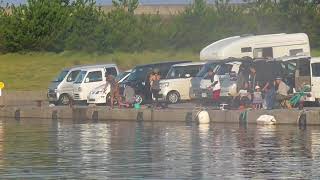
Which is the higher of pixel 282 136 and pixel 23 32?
pixel 23 32

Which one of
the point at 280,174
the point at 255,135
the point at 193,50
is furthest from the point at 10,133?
the point at 193,50

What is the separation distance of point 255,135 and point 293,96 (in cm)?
744

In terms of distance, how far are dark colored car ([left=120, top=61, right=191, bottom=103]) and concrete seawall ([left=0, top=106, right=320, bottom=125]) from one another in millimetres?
3027

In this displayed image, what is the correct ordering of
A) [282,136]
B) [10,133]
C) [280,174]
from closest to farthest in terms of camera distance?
[280,174] → [282,136] → [10,133]

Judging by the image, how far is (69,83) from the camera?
48.6 m

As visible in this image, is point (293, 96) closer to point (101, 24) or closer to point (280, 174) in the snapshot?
point (280, 174)

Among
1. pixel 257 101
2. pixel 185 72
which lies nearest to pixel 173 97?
pixel 185 72

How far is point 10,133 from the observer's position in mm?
33375

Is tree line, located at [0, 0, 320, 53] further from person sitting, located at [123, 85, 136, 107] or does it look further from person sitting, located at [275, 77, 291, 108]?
person sitting, located at [275, 77, 291, 108]

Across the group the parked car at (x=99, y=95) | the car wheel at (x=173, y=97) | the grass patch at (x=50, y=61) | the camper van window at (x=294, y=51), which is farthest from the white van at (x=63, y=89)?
the grass patch at (x=50, y=61)

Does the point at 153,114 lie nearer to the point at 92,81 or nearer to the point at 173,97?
the point at 173,97

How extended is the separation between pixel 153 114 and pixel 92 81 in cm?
1051

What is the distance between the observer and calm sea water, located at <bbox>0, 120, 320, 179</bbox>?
68.6ft

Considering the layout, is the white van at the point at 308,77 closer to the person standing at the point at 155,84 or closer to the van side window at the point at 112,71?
the person standing at the point at 155,84
